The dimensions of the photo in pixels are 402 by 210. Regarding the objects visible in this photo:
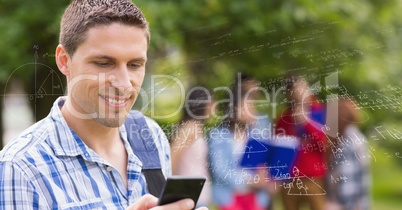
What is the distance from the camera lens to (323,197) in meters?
4.46

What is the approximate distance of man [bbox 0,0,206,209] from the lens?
53.7 inches

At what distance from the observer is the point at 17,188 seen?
1335mm

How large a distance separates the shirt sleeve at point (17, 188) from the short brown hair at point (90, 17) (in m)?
0.31

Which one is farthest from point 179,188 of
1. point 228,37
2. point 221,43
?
point 221,43

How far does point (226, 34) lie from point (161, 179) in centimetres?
335

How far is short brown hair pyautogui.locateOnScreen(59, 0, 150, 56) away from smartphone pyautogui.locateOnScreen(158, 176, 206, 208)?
0.41 meters

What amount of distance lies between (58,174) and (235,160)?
1211mm

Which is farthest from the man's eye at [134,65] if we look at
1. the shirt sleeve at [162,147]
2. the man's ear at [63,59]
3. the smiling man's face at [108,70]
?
the shirt sleeve at [162,147]

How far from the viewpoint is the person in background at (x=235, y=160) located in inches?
98.7

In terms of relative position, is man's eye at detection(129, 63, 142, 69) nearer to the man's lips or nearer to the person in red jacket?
the man's lips

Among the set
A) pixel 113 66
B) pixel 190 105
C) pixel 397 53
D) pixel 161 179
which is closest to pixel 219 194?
pixel 190 105

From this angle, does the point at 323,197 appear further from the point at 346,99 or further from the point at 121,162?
the point at 121,162

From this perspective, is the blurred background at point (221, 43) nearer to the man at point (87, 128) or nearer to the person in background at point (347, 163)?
the person in background at point (347, 163)

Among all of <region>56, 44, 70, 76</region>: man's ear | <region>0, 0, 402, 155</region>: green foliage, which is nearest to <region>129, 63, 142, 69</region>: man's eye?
<region>56, 44, 70, 76</region>: man's ear
